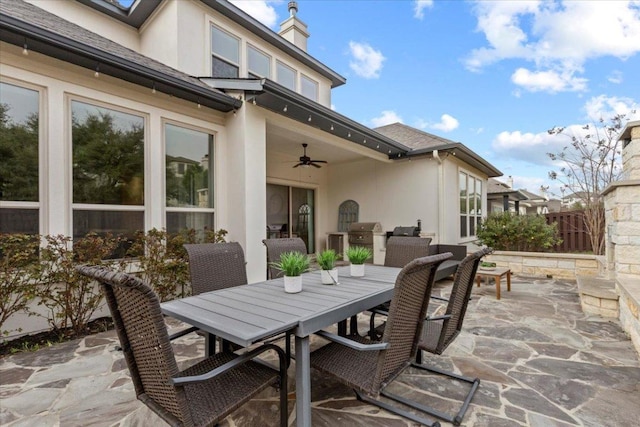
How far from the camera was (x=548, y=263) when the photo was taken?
22.1 ft

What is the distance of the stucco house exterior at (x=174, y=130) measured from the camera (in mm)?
3342

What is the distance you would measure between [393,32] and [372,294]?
8.56m

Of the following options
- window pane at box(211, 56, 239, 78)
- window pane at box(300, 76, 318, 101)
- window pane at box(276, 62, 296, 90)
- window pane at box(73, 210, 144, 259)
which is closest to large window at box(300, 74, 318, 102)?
window pane at box(300, 76, 318, 101)

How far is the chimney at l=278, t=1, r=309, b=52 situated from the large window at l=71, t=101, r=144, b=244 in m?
5.78

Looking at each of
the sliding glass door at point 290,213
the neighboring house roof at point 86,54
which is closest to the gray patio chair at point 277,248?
the neighboring house roof at point 86,54

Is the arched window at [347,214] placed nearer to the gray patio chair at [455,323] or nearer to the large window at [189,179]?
the large window at [189,179]

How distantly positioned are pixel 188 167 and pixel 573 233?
11180 millimetres

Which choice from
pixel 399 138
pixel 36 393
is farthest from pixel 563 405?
pixel 399 138

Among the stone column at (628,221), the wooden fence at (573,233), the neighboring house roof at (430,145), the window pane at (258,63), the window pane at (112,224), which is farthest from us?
the wooden fence at (573,233)

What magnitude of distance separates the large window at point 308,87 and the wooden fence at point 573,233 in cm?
842

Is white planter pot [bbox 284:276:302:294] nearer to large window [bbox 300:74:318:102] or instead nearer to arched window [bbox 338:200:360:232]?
large window [bbox 300:74:318:102]

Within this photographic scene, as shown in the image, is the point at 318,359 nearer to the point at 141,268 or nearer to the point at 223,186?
the point at 141,268

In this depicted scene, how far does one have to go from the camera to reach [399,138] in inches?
356

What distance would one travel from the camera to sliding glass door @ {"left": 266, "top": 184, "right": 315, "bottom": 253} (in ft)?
27.5
